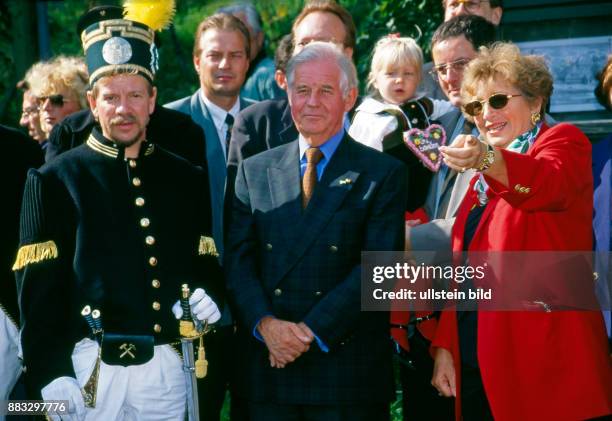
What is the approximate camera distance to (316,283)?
4.32 meters

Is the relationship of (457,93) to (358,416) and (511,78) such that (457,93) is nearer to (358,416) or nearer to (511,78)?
(511,78)

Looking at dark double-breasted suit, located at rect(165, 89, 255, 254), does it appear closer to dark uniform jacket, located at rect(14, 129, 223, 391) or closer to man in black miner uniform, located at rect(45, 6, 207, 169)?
man in black miner uniform, located at rect(45, 6, 207, 169)

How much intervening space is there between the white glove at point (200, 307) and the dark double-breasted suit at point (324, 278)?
12cm

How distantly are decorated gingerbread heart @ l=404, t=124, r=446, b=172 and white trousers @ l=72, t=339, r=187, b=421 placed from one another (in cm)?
160

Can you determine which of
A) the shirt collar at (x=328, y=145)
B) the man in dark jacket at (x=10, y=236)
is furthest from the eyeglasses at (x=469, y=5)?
the man in dark jacket at (x=10, y=236)

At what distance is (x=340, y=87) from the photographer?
4621 millimetres

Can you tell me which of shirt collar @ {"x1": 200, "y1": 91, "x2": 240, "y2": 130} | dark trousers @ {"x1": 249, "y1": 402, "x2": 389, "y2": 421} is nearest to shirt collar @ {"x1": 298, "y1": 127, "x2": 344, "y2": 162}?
dark trousers @ {"x1": 249, "y1": 402, "x2": 389, "y2": 421}

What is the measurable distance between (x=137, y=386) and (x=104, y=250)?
62 centimetres

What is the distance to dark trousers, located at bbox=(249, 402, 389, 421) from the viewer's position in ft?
14.1

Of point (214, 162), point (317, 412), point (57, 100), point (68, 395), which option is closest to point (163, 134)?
point (214, 162)

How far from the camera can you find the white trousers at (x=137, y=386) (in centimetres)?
425

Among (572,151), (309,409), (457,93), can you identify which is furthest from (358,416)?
(457,93)

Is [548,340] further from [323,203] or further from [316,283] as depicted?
[323,203]

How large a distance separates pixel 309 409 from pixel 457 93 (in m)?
1.95
